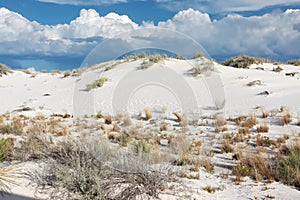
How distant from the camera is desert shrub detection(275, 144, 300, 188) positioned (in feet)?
22.2

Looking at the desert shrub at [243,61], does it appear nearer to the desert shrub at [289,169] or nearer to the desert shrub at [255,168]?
the desert shrub at [255,168]

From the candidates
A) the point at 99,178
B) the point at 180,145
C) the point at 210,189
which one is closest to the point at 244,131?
the point at 180,145

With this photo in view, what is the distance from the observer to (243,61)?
89.7ft

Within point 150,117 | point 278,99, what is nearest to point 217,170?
point 150,117

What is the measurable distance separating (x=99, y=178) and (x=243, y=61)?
23396 mm

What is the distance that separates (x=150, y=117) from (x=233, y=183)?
722 centimetres

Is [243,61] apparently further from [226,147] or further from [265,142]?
[226,147]

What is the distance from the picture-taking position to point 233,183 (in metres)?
6.97

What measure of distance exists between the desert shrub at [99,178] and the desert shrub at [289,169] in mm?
2449

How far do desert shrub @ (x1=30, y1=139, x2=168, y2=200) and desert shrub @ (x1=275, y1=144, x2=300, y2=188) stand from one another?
2.45m

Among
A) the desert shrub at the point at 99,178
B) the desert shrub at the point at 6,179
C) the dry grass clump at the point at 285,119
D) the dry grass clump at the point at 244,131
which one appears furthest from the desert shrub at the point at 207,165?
the dry grass clump at the point at 285,119

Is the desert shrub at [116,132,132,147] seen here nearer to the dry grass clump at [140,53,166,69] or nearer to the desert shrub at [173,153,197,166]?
the desert shrub at [173,153,197,166]

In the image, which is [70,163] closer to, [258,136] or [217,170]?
[217,170]

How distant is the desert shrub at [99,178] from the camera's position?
5.73m
